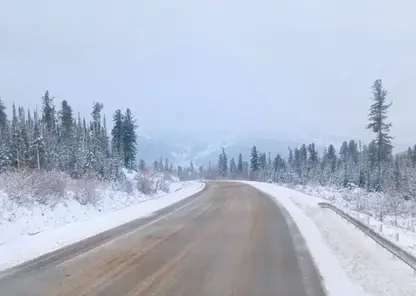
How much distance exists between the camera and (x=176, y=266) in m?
8.70

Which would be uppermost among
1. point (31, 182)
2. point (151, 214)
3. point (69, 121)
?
point (69, 121)

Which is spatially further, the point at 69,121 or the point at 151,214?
the point at 69,121

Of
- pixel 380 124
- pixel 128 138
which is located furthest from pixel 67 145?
pixel 380 124

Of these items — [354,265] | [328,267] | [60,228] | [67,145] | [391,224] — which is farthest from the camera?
[67,145]

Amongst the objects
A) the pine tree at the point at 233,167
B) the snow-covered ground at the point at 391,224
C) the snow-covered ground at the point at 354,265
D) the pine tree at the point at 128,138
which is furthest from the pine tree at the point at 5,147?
the pine tree at the point at 233,167

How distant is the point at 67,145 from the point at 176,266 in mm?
70406

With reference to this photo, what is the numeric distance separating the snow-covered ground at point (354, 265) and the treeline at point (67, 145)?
1742 cm

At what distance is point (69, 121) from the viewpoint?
95.8 metres

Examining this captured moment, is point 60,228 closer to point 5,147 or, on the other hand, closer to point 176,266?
point 176,266

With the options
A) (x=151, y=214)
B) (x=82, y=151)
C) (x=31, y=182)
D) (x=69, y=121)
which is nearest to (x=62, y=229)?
(x=31, y=182)

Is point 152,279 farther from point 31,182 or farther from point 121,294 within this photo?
point 31,182

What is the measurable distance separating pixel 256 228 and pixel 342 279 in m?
6.80

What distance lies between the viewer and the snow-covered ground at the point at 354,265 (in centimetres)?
708

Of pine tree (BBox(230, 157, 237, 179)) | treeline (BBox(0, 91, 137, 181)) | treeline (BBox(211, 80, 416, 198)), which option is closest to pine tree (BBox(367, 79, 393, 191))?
treeline (BBox(211, 80, 416, 198))
